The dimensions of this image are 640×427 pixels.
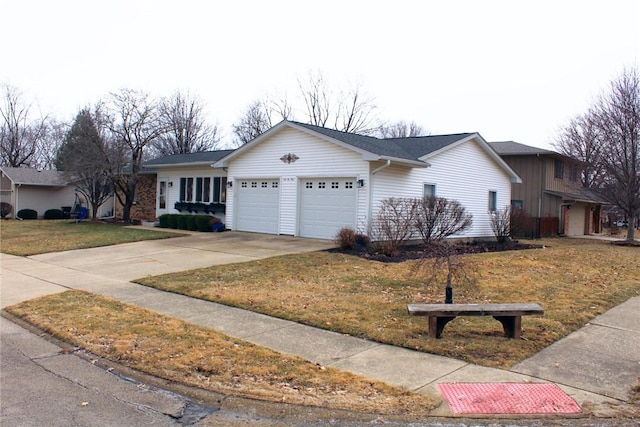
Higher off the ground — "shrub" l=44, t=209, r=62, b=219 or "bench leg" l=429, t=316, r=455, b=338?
"shrub" l=44, t=209, r=62, b=219

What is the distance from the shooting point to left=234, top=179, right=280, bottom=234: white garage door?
62.2ft

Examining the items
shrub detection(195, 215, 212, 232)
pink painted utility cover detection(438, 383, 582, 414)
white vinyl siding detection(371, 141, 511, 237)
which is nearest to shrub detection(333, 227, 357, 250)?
white vinyl siding detection(371, 141, 511, 237)

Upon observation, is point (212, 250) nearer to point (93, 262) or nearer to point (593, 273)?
point (93, 262)

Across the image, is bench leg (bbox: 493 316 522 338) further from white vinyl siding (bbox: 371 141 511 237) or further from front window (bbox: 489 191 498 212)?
front window (bbox: 489 191 498 212)

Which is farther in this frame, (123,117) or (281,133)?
(123,117)

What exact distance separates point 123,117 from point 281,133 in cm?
1074

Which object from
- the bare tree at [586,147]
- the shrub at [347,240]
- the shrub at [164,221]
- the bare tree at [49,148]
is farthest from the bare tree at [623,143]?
the bare tree at [49,148]

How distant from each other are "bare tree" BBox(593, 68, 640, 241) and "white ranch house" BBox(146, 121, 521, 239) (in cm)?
493

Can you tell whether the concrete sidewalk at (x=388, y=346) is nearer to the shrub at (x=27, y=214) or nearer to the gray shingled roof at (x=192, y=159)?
the gray shingled roof at (x=192, y=159)

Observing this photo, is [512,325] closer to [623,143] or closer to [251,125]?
[623,143]

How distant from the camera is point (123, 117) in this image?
24891mm

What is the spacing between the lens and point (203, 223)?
20.5 meters

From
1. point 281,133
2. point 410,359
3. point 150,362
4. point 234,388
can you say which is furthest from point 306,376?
point 281,133

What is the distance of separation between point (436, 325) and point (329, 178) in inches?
453
